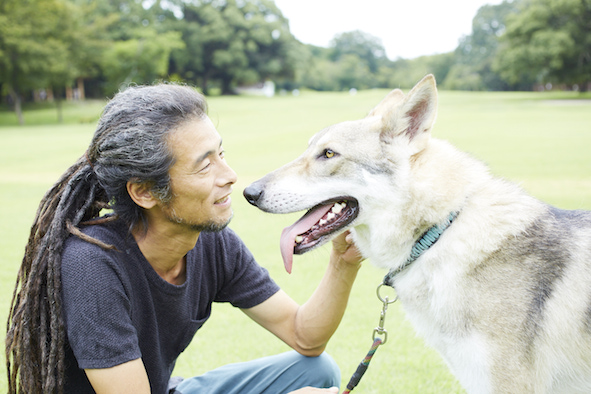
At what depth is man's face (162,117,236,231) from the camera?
249 cm

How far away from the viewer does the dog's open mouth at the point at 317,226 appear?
2.79m

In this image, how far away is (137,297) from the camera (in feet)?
8.20

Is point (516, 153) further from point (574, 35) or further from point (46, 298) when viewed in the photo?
point (574, 35)

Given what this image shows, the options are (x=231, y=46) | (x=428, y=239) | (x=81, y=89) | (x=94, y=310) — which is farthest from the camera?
(x=231, y=46)

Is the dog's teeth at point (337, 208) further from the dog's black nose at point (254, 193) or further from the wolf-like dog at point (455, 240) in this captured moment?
the dog's black nose at point (254, 193)

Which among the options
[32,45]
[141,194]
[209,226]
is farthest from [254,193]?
[32,45]

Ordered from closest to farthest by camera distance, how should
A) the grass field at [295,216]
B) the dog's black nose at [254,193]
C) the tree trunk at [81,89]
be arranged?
the dog's black nose at [254,193] → the grass field at [295,216] → the tree trunk at [81,89]

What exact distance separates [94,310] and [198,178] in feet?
2.68

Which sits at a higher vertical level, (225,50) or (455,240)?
(225,50)

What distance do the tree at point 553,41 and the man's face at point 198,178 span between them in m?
44.6

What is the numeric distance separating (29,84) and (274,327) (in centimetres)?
4088

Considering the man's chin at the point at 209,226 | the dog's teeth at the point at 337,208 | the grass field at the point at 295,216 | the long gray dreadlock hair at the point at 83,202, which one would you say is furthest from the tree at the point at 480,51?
the long gray dreadlock hair at the point at 83,202

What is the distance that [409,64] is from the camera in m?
102

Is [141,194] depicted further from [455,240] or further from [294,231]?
[455,240]
